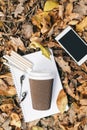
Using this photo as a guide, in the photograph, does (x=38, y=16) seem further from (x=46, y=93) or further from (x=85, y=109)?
(x=85, y=109)

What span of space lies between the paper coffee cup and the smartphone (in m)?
0.16

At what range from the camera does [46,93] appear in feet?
5.79

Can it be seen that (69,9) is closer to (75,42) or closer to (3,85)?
(75,42)

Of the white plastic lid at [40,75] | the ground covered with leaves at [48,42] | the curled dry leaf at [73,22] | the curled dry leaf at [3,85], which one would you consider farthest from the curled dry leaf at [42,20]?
the curled dry leaf at [3,85]

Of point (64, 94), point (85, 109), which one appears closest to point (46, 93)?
point (64, 94)

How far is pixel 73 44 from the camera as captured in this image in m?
1.79

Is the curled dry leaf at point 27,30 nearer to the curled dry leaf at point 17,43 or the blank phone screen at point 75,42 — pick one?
the curled dry leaf at point 17,43

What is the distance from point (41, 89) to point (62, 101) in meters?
0.13

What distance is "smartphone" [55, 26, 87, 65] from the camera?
179 centimetres

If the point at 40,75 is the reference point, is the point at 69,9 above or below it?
above

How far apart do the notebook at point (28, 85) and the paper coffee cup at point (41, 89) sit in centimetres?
3

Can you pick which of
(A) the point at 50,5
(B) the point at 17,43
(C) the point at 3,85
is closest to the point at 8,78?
(C) the point at 3,85

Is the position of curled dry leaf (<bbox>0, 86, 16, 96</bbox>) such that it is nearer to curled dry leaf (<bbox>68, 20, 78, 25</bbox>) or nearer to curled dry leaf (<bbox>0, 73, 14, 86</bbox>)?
curled dry leaf (<bbox>0, 73, 14, 86</bbox>)

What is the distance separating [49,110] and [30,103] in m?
0.10
